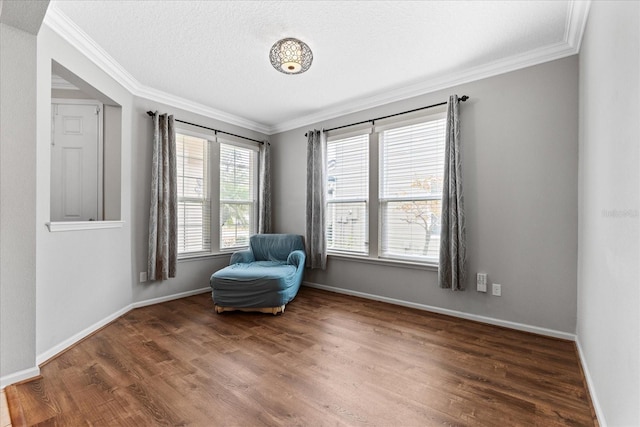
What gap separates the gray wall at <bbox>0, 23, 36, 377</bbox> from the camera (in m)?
1.91

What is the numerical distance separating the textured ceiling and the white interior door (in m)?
0.74

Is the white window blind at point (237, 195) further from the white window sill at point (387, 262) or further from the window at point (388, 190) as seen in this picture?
the white window sill at point (387, 262)

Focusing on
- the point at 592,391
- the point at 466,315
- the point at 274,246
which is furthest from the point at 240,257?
the point at 592,391

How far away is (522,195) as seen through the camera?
2.83 meters

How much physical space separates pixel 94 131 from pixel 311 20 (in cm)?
283

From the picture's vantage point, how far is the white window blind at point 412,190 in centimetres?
340

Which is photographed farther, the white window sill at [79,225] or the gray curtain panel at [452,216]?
the gray curtain panel at [452,216]

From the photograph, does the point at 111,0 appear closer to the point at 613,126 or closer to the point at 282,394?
the point at 282,394

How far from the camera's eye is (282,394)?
1830mm

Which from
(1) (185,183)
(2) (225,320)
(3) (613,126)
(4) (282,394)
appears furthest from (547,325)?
(1) (185,183)

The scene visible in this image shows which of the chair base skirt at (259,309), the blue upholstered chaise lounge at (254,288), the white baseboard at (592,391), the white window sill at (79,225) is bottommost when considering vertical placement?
the chair base skirt at (259,309)

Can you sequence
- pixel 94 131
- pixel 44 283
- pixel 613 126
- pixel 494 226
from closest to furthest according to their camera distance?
pixel 613 126
pixel 44 283
pixel 494 226
pixel 94 131

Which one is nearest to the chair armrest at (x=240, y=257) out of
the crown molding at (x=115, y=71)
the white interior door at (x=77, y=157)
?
the white interior door at (x=77, y=157)

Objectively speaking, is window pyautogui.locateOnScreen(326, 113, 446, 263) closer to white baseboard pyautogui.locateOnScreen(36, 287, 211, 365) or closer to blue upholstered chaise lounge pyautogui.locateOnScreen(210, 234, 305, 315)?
blue upholstered chaise lounge pyautogui.locateOnScreen(210, 234, 305, 315)
